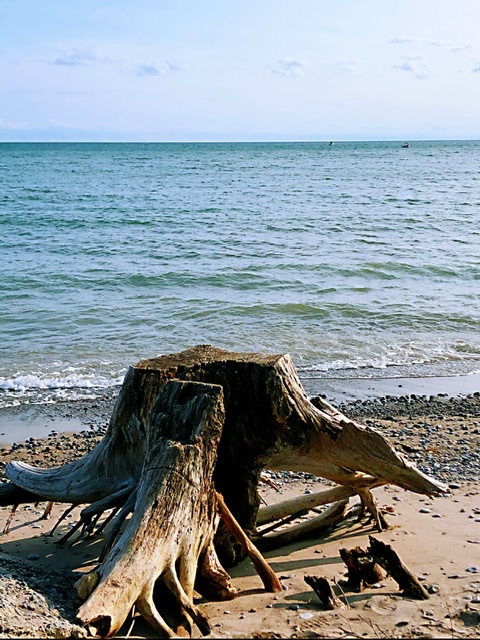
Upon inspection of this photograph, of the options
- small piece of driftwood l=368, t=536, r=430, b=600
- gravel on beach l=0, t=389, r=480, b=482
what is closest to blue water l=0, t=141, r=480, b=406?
gravel on beach l=0, t=389, r=480, b=482

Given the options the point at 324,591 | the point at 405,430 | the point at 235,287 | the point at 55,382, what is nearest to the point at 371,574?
the point at 324,591

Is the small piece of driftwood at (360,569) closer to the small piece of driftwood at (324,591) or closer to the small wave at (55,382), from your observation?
the small piece of driftwood at (324,591)

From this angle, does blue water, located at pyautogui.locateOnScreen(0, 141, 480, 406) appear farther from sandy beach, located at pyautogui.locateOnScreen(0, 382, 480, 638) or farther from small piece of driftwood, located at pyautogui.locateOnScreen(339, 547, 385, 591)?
small piece of driftwood, located at pyautogui.locateOnScreen(339, 547, 385, 591)

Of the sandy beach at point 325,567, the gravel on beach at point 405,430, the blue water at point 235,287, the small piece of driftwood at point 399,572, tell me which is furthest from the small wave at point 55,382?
the small piece of driftwood at point 399,572

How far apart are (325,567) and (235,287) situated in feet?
44.6

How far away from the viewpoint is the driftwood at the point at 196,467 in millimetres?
4762

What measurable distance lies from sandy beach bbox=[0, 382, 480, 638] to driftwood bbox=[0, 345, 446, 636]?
26 cm

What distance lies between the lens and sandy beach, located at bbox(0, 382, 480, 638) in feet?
15.1

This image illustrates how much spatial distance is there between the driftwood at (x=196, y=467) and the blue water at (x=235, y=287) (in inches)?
232

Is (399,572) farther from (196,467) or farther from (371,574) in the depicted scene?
(196,467)

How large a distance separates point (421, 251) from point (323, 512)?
63.9 feet

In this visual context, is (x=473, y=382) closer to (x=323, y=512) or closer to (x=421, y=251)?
(x=323, y=512)

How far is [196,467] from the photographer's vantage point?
201 inches

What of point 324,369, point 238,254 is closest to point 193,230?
point 238,254
